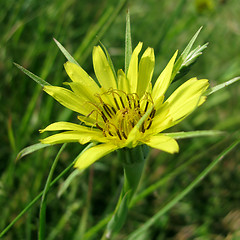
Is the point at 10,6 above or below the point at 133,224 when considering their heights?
above

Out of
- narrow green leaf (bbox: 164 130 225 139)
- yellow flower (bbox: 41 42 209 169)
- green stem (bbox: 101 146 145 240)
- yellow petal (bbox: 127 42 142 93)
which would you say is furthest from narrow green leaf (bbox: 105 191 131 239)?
yellow petal (bbox: 127 42 142 93)

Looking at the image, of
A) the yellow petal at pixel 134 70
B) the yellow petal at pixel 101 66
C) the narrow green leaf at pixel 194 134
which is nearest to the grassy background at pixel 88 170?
the yellow petal at pixel 101 66

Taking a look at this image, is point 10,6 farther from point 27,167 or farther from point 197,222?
point 197,222

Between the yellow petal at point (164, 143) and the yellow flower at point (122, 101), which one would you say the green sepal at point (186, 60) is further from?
the yellow petal at point (164, 143)

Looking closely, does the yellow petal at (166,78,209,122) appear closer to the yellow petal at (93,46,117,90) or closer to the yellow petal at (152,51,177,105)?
the yellow petal at (152,51,177,105)

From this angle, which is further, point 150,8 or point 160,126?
point 150,8

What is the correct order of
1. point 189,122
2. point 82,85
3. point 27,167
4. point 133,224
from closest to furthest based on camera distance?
1. point 82,85
2. point 27,167
3. point 133,224
4. point 189,122

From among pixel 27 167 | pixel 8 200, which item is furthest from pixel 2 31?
pixel 8 200
